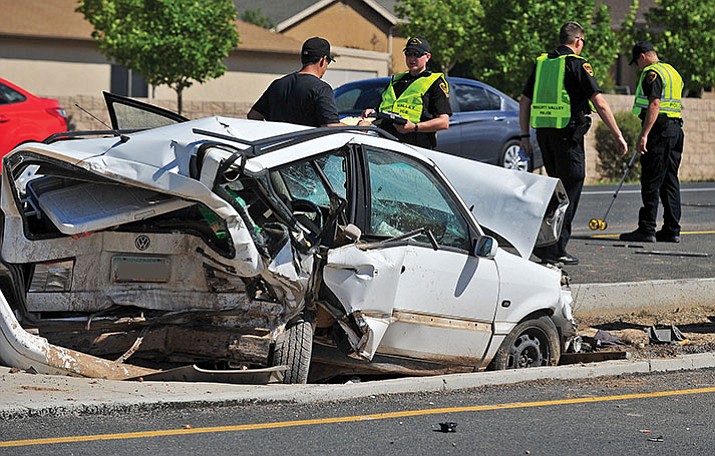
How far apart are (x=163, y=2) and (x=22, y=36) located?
5.71m

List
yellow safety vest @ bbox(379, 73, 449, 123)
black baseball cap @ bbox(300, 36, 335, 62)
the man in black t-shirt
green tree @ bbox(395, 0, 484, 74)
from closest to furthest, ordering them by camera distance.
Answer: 1. the man in black t-shirt
2. black baseball cap @ bbox(300, 36, 335, 62)
3. yellow safety vest @ bbox(379, 73, 449, 123)
4. green tree @ bbox(395, 0, 484, 74)

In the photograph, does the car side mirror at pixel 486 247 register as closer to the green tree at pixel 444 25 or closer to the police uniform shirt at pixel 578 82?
the police uniform shirt at pixel 578 82

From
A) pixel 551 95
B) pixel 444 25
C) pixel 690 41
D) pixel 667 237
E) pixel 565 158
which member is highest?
pixel 444 25

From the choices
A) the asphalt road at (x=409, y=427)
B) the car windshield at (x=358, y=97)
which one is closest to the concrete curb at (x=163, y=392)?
the asphalt road at (x=409, y=427)

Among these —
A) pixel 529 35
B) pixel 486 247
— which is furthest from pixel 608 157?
pixel 486 247

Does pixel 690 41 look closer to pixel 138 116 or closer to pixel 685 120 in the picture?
pixel 685 120

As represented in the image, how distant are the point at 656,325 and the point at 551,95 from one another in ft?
7.88

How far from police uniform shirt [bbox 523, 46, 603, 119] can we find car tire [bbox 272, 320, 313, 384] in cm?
515

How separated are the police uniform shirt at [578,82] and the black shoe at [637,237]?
2466 millimetres

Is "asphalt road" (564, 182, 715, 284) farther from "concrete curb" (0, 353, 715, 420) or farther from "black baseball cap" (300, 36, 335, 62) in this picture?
"concrete curb" (0, 353, 715, 420)

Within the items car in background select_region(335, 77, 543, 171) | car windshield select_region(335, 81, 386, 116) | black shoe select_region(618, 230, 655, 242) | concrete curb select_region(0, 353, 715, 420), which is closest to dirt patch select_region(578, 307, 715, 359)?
concrete curb select_region(0, 353, 715, 420)

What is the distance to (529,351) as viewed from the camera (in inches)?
313

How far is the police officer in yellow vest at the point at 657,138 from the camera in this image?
41.5 feet

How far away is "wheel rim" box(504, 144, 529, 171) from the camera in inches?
734
